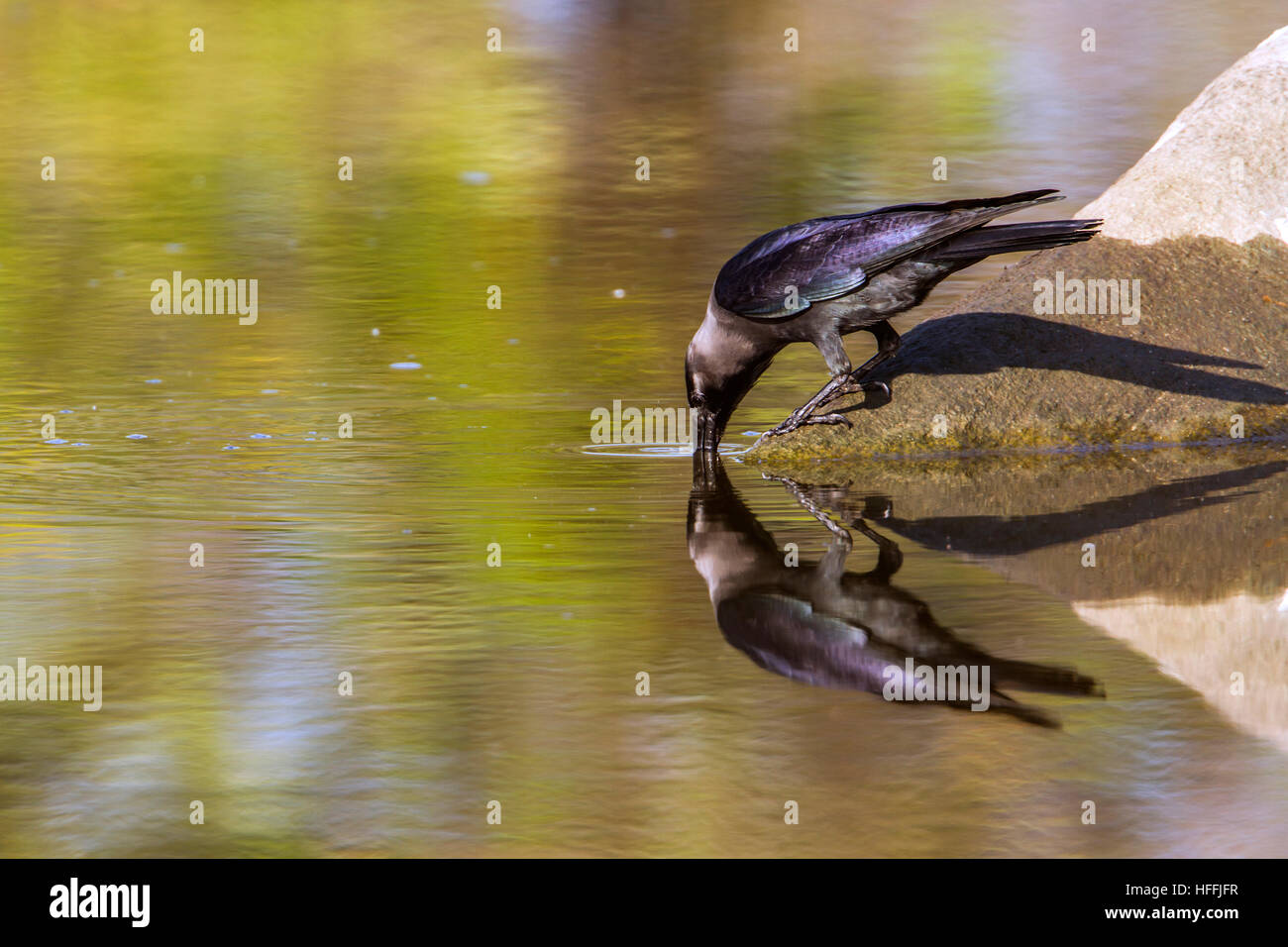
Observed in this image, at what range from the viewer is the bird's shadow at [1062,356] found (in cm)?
932

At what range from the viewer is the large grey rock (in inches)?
392

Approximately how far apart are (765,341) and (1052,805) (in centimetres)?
459

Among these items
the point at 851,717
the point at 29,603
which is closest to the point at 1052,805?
the point at 851,717

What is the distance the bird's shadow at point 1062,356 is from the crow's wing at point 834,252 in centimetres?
83

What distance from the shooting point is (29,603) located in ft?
21.5

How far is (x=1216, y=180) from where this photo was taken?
33.0 ft

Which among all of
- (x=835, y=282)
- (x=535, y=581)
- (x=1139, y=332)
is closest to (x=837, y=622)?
(x=535, y=581)

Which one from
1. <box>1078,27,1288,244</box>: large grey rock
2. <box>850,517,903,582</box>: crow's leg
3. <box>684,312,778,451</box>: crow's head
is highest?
<box>1078,27,1288,244</box>: large grey rock

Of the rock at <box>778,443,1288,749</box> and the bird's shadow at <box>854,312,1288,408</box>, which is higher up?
the bird's shadow at <box>854,312,1288,408</box>

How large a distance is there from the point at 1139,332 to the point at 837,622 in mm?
4067

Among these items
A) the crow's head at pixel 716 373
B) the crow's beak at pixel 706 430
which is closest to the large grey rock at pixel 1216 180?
the crow's head at pixel 716 373

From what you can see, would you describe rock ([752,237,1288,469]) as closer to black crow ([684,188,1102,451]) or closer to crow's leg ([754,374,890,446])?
crow's leg ([754,374,890,446])

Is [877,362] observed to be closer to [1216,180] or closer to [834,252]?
[834,252]

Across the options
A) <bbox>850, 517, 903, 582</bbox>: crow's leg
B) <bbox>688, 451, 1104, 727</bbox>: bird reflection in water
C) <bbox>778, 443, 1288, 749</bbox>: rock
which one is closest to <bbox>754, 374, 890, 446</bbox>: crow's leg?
<bbox>778, 443, 1288, 749</bbox>: rock
